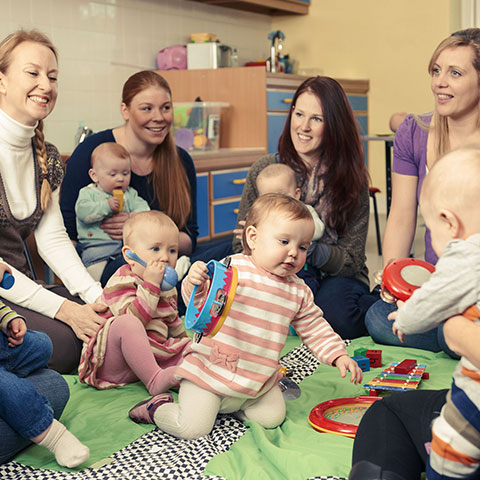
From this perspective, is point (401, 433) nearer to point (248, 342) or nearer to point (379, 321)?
point (248, 342)

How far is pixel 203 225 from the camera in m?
4.11

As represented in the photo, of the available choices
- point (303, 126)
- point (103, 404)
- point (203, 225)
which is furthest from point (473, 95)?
point (203, 225)

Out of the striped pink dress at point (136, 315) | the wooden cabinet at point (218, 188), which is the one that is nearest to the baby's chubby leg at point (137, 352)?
the striped pink dress at point (136, 315)

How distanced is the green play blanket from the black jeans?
171mm

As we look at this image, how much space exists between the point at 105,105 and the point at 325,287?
223cm

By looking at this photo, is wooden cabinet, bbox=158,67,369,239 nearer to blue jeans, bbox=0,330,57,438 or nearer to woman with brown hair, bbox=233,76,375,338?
woman with brown hair, bbox=233,76,375,338

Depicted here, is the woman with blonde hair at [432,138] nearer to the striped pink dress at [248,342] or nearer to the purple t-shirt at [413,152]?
the purple t-shirt at [413,152]

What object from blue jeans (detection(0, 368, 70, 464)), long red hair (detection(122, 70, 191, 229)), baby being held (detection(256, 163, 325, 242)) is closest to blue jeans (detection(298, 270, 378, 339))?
baby being held (detection(256, 163, 325, 242))

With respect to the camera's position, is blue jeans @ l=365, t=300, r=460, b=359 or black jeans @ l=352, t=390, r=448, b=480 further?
blue jeans @ l=365, t=300, r=460, b=359

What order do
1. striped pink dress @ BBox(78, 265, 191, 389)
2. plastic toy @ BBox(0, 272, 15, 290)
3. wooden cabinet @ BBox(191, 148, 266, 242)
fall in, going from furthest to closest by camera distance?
wooden cabinet @ BBox(191, 148, 266, 242) < striped pink dress @ BBox(78, 265, 191, 389) < plastic toy @ BBox(0, 272, 15, 290)

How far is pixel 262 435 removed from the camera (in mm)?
1588

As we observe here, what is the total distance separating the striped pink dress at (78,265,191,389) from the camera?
6.34 feet

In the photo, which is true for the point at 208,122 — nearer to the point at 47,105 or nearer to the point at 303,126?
the point at 303,126

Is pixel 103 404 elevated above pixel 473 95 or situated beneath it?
situated beneath
